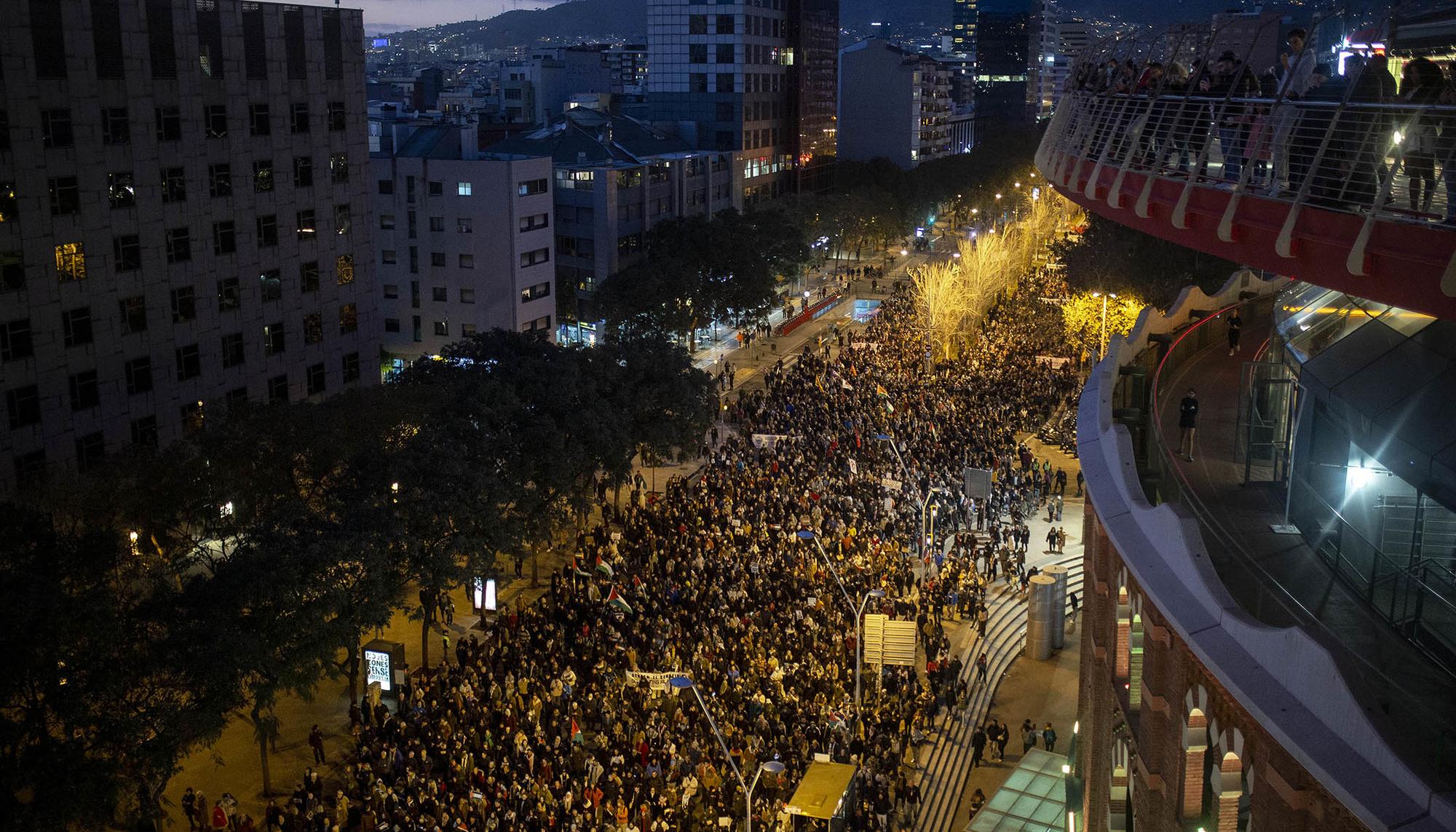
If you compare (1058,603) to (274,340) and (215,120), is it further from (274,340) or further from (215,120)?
(215,120)

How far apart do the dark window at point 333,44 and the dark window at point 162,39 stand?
24.6 ft

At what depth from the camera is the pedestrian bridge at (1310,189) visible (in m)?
13.1

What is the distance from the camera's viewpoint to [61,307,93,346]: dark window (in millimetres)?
37844

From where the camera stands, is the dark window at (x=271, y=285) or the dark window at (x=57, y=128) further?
the dark window at (x=271, y=285)

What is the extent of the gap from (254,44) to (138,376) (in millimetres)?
12778

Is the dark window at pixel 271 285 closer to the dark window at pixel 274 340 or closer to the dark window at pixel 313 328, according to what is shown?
the dark window at pixel 274 340

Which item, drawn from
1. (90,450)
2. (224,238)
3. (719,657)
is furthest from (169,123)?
(719,657)

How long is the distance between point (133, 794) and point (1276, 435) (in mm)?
21153

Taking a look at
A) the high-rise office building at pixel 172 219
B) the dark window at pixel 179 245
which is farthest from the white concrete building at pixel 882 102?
the dark window at pixel 179 245

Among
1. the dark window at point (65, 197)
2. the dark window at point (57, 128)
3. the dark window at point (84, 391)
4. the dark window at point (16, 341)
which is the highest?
the dark window at point (57, 128)

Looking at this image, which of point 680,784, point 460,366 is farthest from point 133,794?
point 460,366

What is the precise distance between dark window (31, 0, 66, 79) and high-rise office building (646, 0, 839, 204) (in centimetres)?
6985

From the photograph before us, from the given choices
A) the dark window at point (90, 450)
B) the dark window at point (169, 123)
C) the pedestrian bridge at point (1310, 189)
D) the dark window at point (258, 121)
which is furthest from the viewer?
the dark window at point (258, 121)

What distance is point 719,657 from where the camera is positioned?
3016 centimetres
